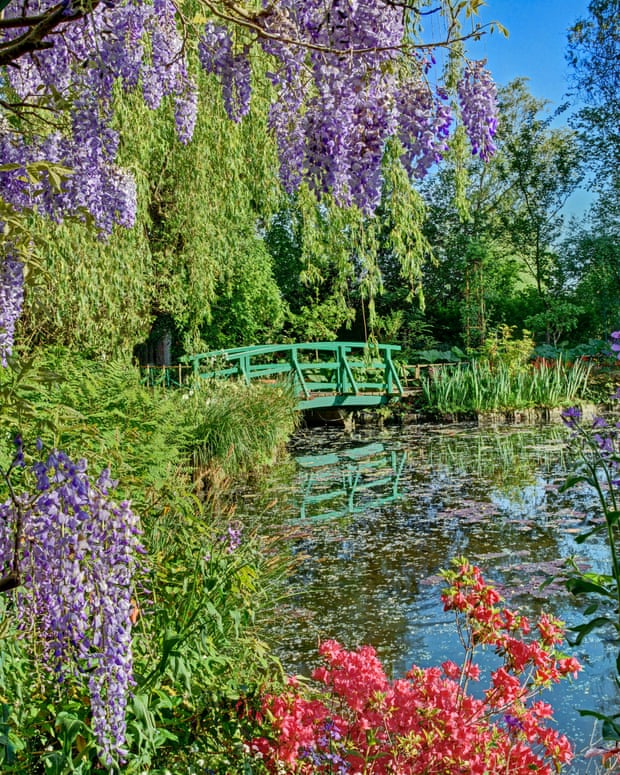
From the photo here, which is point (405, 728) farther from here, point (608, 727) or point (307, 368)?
point (307, 368)

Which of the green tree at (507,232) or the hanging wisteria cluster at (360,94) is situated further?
the green tree at (507,232)

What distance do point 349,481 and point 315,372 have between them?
607 cm

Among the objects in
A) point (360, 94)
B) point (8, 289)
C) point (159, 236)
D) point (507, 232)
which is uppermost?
point (507, 232)

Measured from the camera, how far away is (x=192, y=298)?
797 centimetres

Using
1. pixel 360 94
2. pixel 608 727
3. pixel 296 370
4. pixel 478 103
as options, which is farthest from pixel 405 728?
pixel 296 370

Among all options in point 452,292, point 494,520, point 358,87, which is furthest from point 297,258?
point 358,87

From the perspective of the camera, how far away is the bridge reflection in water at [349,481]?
19.2 feet

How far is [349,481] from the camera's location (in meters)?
6.88

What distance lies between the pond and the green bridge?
56.5 inches

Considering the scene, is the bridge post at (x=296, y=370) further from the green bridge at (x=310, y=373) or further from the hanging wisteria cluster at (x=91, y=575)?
the hanging wisteria cluster at (x=91, y=575)

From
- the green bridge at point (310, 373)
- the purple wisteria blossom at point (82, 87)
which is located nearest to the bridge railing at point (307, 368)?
the green bridge at point (310, 373)

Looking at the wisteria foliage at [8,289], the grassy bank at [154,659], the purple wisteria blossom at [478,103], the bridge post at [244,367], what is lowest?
the grassy bank at [154,659]

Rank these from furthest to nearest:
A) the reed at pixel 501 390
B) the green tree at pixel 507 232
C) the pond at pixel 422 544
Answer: the green tree at pixel 507 232 < the reed at pixel 501 390 < the pond at pixel 422 544

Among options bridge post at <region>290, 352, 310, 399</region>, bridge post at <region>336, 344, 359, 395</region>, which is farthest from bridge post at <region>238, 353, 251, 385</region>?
bridge post at <region>336, 344, 359, 395</region>
